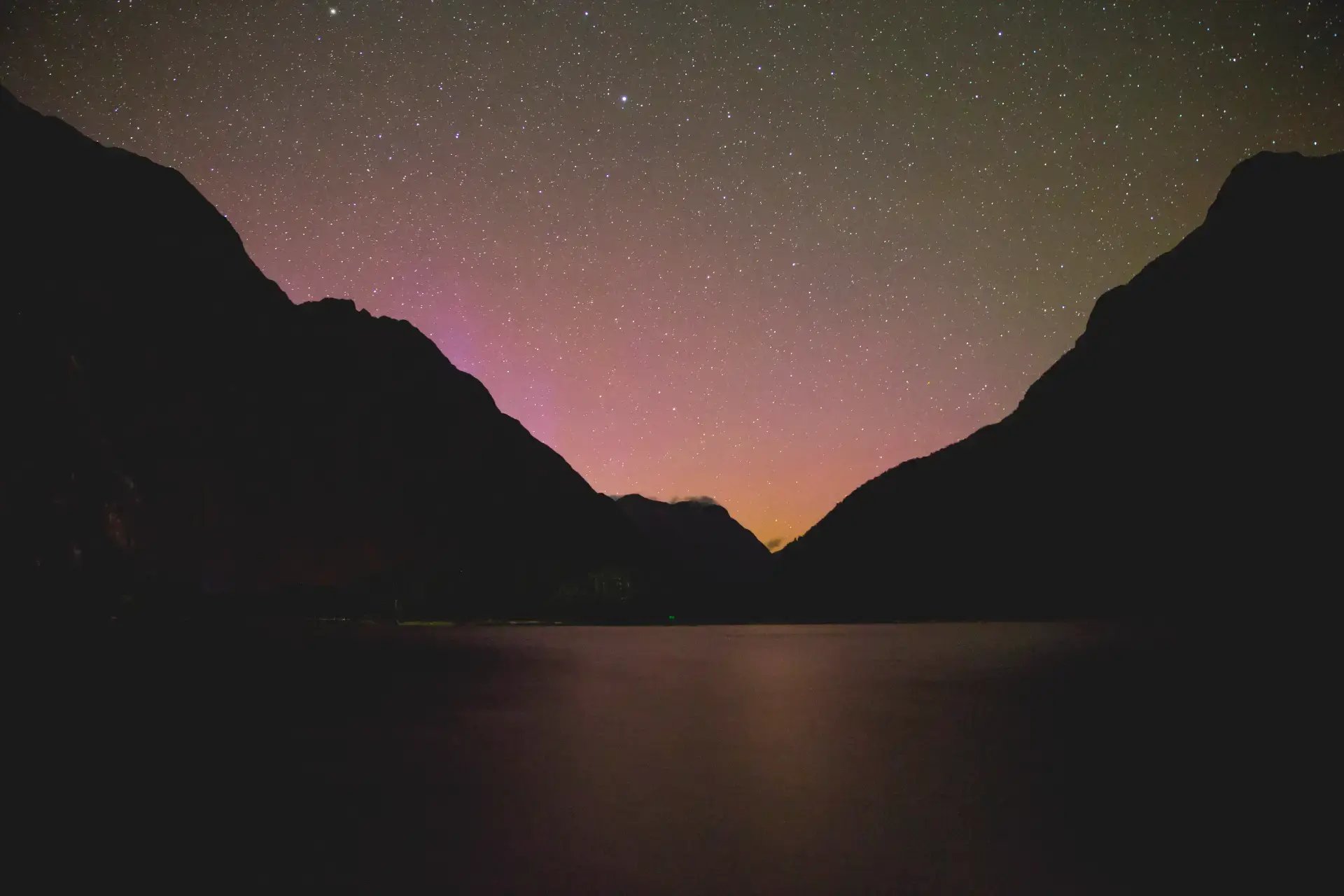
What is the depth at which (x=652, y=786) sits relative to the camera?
11555 mm

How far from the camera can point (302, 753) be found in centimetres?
1388

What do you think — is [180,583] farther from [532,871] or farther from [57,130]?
[532,871]

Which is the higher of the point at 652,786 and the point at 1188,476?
the point at 1188,476

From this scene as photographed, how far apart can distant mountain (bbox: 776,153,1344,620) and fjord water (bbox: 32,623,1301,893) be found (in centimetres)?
Result: 14099

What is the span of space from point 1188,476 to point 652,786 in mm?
200795

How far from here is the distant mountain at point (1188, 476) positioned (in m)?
158

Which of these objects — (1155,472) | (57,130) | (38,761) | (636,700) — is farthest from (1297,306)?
(57,130)

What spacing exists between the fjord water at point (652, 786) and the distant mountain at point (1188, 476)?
14099 cm

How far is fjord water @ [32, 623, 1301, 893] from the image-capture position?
734 cm

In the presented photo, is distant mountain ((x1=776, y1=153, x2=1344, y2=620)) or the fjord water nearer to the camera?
the fjord water

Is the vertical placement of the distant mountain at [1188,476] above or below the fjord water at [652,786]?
above

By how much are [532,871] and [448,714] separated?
13518mm

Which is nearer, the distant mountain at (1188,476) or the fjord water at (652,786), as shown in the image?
the fjord water at (652,786)

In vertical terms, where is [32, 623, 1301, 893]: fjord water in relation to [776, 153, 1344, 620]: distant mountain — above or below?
below
